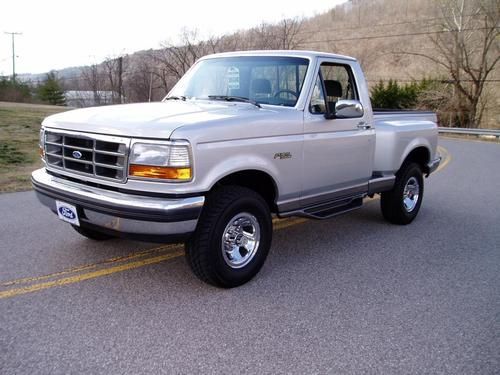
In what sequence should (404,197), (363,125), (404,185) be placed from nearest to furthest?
(363,125) < (404,185) < (404,197)

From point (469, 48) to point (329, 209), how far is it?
30559 millimetres

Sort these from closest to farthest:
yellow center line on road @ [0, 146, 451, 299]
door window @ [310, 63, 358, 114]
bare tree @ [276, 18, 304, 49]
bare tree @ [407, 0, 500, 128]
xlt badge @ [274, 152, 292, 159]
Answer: yellow center line on road @ [0, 146, 451, 299] → xlt badge @ [274, 152, 292, 159] → door window @ [310, 63, 358, 114] → bare tree @ [407, 0, 500, 128] → bare tree @ [276, 18, 304, 49]

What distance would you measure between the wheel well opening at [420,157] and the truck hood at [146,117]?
2.93 m

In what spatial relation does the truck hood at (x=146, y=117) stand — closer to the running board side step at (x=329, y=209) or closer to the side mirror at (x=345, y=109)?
the side mirror at (x=345, y=109)

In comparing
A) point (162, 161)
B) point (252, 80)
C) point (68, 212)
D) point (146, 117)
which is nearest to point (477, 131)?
point (252, 80)

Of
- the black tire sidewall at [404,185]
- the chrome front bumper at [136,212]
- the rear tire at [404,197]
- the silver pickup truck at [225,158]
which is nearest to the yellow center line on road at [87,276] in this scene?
the silver pickup truck at [225,158]

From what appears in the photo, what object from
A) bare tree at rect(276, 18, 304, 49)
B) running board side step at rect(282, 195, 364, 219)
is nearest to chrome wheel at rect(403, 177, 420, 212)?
running board side step at rect(282, 195, 364, 219)

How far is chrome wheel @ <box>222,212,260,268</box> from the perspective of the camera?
4.04 metres

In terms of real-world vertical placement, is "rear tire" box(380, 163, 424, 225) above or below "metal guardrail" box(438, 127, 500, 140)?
below

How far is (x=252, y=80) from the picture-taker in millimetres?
4992

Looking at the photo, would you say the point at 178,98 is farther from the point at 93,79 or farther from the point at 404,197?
the point at 93,79

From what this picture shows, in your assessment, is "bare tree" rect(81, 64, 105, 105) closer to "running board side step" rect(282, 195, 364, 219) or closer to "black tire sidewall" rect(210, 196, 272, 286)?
"running board side step" rect(282, 195, 364, 219)

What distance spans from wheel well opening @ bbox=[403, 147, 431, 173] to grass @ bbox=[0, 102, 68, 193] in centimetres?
624

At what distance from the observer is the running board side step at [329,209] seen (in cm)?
475
